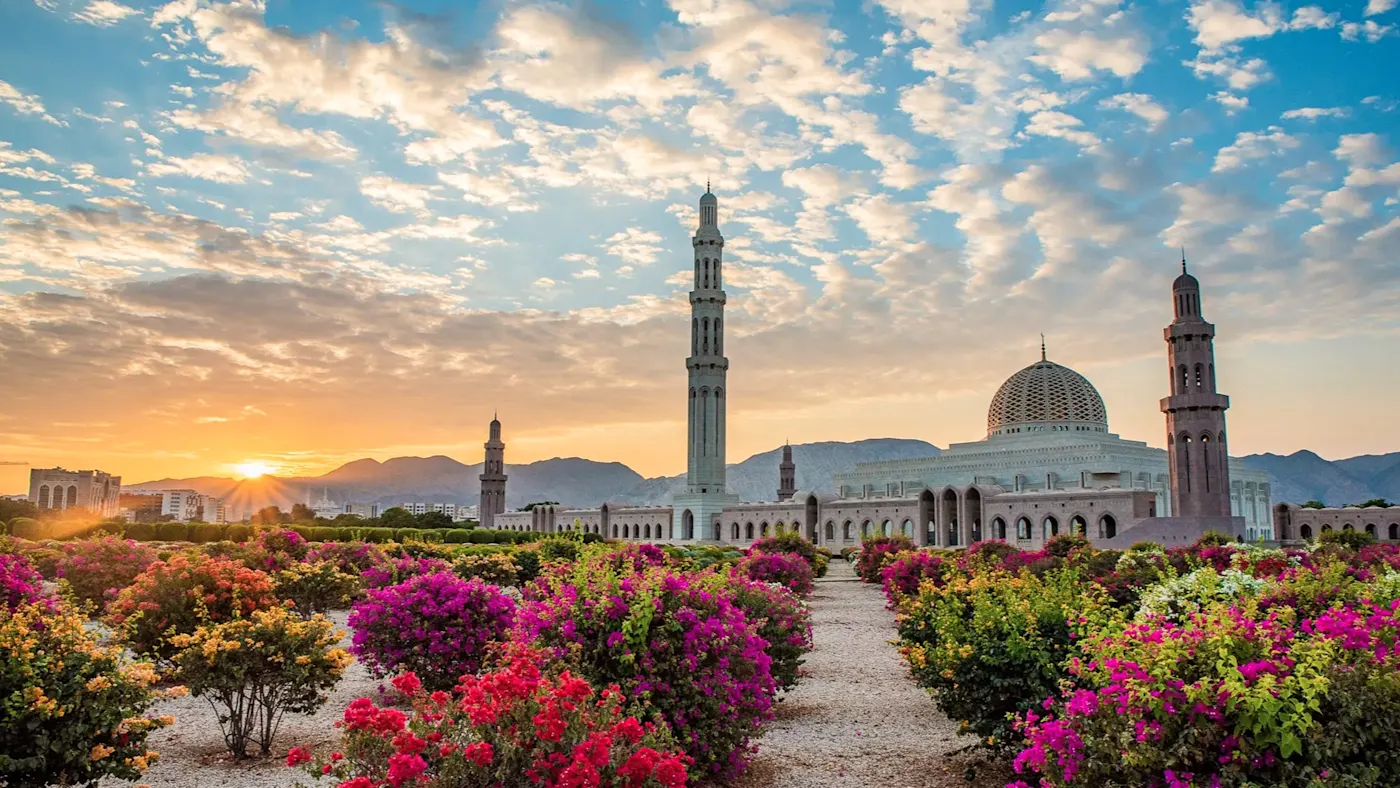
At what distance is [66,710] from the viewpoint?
18.4ft

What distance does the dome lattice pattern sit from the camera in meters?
62.1

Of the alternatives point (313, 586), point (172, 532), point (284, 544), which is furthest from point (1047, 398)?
point (313, 586)

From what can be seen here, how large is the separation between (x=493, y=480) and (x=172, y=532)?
5064 cm

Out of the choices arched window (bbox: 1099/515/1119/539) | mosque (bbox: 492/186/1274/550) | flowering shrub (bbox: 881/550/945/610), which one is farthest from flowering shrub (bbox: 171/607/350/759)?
arched window (bbox: 1099/515/1119/539)

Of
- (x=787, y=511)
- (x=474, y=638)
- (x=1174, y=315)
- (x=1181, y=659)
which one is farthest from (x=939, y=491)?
(x=1181, y=659)

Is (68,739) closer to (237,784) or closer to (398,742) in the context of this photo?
(237,784)

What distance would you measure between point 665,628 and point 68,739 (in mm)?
3701

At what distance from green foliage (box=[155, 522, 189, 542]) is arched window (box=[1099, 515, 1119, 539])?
40.3 m

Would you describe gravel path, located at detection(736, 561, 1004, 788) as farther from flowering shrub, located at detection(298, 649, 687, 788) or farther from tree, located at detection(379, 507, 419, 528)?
tree, located at detection(379, 507, 419, 528)

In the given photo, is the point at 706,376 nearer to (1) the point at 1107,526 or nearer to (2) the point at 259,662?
(1) the point at 1107,526

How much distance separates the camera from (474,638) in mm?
10070

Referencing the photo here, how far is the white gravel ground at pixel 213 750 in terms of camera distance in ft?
24.3

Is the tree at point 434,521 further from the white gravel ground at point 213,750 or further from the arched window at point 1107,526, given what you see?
the white gravel ground at point 213,750

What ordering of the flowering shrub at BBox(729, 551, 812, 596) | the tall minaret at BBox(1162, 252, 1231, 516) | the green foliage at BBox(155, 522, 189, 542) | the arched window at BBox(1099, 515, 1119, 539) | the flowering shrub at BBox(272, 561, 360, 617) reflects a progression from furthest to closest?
the arched window at BBox(1099, 515, 1119, 539), the tall minaret at BBox(1162, 252, 1231, 516), the green foliage at BBox(155, 522, 189, 542), the flowering shrub at BBox(729, 551, 812, 596), the flowering shrub at BBox(272, 561, 360, 617)
